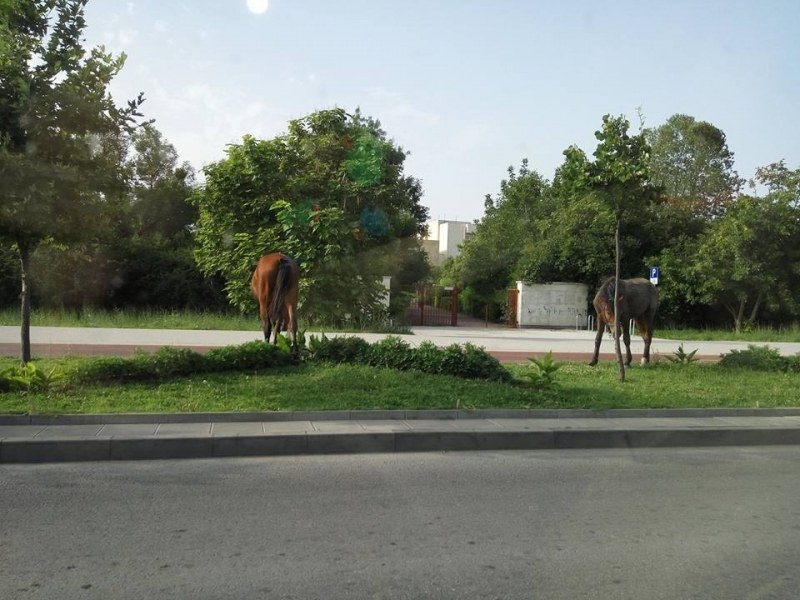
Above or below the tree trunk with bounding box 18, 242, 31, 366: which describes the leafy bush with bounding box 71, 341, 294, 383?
below

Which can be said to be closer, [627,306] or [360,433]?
[360,433]

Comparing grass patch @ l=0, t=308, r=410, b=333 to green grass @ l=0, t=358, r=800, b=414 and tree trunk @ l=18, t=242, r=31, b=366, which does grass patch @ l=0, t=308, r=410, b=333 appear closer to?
green grass @ l=0, t=358, r=800, b=414

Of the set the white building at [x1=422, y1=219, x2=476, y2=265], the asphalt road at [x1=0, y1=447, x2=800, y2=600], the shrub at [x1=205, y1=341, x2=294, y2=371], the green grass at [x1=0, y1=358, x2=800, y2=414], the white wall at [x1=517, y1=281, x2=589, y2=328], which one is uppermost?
the white building at [x1=422, y1=219, x2=476, y2=265]

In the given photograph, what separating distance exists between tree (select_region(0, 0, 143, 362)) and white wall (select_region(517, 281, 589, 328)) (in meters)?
22.2

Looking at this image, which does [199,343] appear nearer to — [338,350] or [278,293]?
[278,293]

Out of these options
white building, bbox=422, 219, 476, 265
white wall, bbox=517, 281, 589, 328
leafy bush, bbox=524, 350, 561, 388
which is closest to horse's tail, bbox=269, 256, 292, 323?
leafy bush, bbox=524, 350, 561, 388

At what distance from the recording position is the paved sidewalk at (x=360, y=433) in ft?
24.2

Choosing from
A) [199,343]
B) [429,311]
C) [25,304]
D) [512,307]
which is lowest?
[199,343]

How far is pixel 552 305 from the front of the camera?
30.8m

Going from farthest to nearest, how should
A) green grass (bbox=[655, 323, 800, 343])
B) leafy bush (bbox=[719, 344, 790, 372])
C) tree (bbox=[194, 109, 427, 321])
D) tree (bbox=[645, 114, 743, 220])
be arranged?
tree (bbox=[645, 114, 743, 220]) < green grass (bbox=[655, 323, 800, 343]) < tree (bbox=[194, 109, 427, 321]) < leafy bush (bbox=[719, 344, 790, 372])

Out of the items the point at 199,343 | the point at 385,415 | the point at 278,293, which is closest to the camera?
the point at 385,415

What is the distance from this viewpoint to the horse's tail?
12508 mm

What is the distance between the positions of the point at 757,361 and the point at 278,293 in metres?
9.25

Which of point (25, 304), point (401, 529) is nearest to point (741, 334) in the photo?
point (25, 304)
